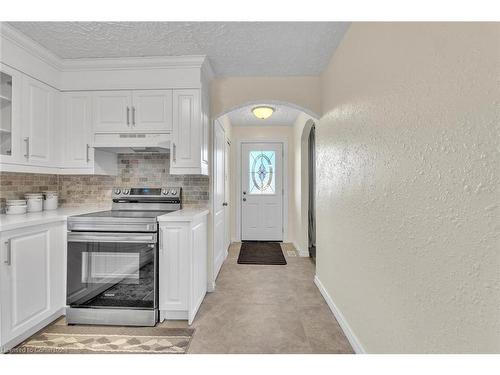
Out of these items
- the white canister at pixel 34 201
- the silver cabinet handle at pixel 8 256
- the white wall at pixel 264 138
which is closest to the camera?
the silver cabinet handle at pixel 8 256

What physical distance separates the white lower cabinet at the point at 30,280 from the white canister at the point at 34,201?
0.49 meters

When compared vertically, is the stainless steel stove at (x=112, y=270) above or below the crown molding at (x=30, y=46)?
below

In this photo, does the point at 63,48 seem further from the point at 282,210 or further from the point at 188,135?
the point at 282,210

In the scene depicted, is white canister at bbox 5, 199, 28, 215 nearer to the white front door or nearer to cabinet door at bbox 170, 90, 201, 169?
cabinet door at bbox 170, 90, 201, 169

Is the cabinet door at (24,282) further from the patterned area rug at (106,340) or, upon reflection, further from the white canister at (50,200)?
the white canister at (50,200)

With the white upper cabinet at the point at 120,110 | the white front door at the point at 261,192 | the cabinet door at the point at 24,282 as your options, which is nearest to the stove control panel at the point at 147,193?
the white upper cabinet at the point at 120,110

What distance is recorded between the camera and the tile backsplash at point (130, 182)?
2.77 metres

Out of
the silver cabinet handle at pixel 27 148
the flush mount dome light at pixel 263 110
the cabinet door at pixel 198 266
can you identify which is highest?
the flush mount dome light at pixel 263 110

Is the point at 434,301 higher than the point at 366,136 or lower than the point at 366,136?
lower

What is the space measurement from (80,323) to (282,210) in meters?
3.71

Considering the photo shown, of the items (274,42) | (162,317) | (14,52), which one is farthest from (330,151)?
(14,52)

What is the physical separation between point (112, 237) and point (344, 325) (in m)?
1.97

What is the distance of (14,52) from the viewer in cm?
197

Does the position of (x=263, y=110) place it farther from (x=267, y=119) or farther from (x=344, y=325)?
(x=344, y=325)
